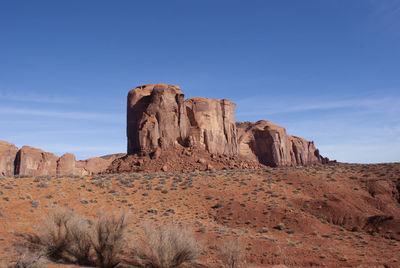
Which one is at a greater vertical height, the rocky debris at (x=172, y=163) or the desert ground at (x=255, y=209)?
the rocky debris at (x=172, y=163)

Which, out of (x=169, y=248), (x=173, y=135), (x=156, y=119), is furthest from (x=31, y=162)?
(x=169, y=248)

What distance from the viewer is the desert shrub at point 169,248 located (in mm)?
9367

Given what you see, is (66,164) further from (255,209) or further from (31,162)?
(255,209)

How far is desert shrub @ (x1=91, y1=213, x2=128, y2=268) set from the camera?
977 cm

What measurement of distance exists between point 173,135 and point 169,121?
2596mm

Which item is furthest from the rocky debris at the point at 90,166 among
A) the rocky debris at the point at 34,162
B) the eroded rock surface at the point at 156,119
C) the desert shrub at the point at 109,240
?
the desert shrub at the point at 109,240

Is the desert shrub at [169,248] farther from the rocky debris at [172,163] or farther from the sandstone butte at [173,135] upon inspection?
the sandstone butte at [173,135]

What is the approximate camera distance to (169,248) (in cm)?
941

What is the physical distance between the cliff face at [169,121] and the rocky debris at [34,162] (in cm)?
4199

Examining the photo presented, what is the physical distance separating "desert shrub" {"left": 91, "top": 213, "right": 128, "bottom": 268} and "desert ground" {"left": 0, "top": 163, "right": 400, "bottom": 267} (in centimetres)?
61

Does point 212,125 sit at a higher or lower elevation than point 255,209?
higher

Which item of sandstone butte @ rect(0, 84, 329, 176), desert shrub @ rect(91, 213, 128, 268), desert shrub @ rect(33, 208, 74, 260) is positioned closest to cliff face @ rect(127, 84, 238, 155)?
sandstone butte @ rect(0, 84, 329, 176)

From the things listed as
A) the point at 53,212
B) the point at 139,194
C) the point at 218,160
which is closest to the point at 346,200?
the point at 139,194

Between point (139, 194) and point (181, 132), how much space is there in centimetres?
2711
